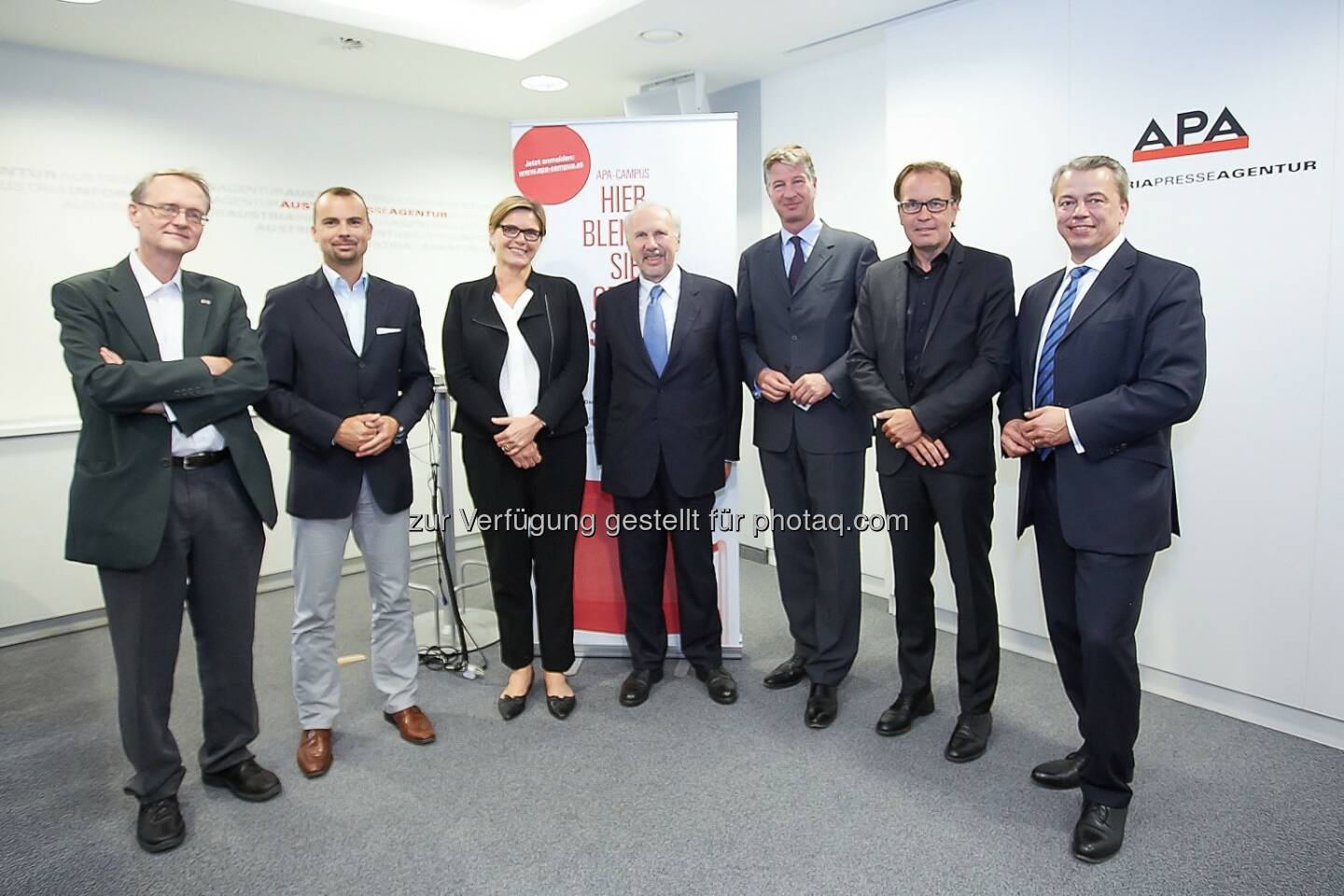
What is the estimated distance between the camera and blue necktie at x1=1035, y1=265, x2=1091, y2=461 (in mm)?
2396

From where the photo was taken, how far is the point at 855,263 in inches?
121

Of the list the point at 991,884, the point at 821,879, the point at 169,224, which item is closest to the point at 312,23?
the point at 169,224

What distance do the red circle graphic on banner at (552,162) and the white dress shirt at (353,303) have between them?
3.39 ft

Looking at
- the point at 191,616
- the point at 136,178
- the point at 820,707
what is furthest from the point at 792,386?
the point at 136,178

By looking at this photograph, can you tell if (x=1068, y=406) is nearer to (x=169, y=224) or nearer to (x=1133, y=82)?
(x=1133, y=82)

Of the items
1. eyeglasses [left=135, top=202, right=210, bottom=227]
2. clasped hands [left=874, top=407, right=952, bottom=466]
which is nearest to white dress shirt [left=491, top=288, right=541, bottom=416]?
eyeglasses [left=135, top=202, right=210, bottom=227]

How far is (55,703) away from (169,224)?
2.24m

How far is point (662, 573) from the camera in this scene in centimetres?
341

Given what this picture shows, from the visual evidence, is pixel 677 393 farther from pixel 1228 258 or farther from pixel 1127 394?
pixel 1228 258

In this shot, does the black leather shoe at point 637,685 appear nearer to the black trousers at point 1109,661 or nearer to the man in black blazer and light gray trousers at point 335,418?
the man in black blazer and light gray trousers at point 335,418

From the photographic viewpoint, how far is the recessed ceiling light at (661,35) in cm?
414

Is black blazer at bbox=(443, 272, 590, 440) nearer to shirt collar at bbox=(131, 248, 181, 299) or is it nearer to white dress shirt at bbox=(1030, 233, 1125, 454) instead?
shirt collar at bbox=(131, 248, 181, 299)

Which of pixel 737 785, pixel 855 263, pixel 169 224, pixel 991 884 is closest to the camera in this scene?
pixel 991 884

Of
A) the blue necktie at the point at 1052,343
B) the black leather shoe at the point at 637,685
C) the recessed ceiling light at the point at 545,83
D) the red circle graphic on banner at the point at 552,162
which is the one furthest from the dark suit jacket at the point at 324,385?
the recessed ceiling light at the point at 545,83
